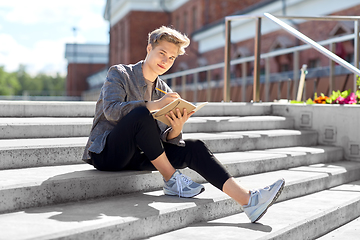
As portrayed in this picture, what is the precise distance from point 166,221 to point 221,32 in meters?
17.0

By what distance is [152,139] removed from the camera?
8.80 feet

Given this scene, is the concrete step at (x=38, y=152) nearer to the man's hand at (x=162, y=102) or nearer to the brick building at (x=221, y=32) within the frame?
the man's hand at (x=162, y=102)

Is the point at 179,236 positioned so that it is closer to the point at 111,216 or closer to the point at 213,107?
the point at 111,216

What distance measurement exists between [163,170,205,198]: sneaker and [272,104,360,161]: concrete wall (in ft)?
8.63

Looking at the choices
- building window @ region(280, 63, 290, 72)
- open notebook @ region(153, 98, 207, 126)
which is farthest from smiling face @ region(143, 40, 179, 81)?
building window @ region(280, 63, 290, 72)

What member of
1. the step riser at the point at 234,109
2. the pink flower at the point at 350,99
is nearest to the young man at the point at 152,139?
the step riser at the point at 234,109

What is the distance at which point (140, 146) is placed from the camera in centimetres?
270

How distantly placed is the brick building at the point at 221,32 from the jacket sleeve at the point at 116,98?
4.61 metres

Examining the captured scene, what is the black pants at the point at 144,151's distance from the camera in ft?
8.73

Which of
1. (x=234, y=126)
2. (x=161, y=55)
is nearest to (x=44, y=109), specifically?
(x=161, y=55)

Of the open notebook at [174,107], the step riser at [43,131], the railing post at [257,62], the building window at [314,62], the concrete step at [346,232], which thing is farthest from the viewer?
the building window at [314,62]

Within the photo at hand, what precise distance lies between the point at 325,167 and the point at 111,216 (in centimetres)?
265

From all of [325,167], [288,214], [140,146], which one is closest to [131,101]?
[140,146]

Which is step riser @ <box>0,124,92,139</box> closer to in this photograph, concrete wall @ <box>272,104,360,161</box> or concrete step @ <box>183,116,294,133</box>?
concrete step @ <box>183,116,294,133</box>
